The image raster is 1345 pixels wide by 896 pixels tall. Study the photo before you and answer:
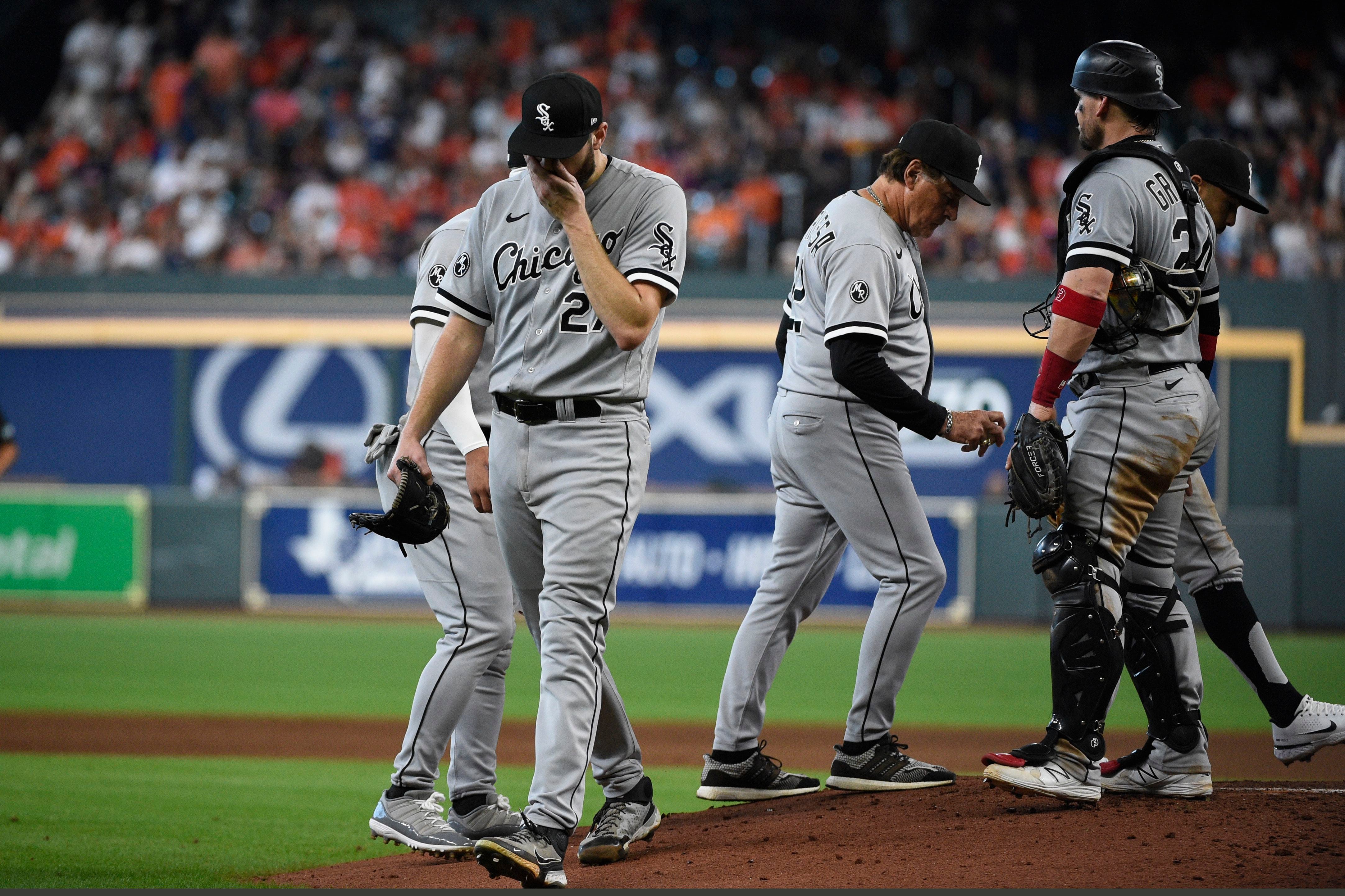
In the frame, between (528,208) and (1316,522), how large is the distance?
463 inches

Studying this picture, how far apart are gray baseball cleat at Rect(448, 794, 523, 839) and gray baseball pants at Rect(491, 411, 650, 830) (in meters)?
0.53

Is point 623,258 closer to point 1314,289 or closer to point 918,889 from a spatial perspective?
point 918,889

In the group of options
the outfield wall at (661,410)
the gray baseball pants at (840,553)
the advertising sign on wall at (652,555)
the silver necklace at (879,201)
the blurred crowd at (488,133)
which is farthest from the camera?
the blurred crowd at (488,133)

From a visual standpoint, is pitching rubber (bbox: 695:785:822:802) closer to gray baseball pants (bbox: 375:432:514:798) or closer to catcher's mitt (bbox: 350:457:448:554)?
gray baseball pants (bbox: 375:432:514:798)

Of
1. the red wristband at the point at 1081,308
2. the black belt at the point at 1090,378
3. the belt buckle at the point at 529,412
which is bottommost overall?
the belt buckle at the point at 529,412

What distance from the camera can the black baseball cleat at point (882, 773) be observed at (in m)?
4.50

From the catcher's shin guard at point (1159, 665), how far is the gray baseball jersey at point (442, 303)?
212cm

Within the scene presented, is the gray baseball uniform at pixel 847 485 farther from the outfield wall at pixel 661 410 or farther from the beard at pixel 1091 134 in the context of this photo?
the outfield wall at pixel 661 410

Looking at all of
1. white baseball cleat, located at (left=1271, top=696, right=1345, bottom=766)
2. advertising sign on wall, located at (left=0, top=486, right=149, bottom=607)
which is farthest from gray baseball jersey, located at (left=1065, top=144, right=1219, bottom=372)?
advertising sign on wall, located at (left=0, top=486, right=149, bottom=607)

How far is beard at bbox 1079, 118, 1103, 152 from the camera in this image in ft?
13.8

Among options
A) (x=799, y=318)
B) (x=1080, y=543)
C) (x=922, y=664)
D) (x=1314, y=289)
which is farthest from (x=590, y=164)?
(x=1314, y=289)

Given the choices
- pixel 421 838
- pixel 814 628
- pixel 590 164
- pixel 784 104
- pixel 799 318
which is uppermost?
pixel 784 104

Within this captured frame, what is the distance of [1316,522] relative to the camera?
13.4m

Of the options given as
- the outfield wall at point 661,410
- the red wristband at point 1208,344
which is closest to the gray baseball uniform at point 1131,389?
the red wristband at point 1208,344
